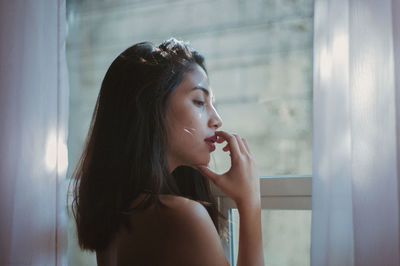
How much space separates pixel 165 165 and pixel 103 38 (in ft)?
2.77

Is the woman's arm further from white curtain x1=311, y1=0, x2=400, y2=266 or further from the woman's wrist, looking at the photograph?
white curtain x1=311, y1=0, x2=400, y2=266

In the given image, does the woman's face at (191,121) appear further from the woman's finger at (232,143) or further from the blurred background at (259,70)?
the blurred background at (259,70)

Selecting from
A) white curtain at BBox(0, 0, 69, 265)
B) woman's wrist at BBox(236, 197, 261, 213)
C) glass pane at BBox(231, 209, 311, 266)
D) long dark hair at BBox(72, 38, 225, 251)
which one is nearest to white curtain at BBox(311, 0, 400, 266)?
woman's wrist at BBox(236, 197, 261, 213)

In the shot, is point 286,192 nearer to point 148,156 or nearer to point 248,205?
point 248,205

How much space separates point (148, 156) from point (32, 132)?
0.69 metres

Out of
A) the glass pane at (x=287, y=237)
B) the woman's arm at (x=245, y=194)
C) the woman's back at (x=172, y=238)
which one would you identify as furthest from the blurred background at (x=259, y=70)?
the woman's back at (x=172, y=238)

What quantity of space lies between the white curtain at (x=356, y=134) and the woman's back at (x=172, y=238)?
0.34 metres

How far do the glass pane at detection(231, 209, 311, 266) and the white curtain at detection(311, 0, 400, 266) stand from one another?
27 centimetres

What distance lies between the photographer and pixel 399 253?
39.4 inches

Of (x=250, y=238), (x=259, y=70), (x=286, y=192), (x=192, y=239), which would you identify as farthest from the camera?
(x=259, y=70)

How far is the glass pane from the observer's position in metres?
1.40

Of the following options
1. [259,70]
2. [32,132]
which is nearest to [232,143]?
[259,70]

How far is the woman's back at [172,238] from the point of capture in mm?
917

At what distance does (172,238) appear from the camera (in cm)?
93
